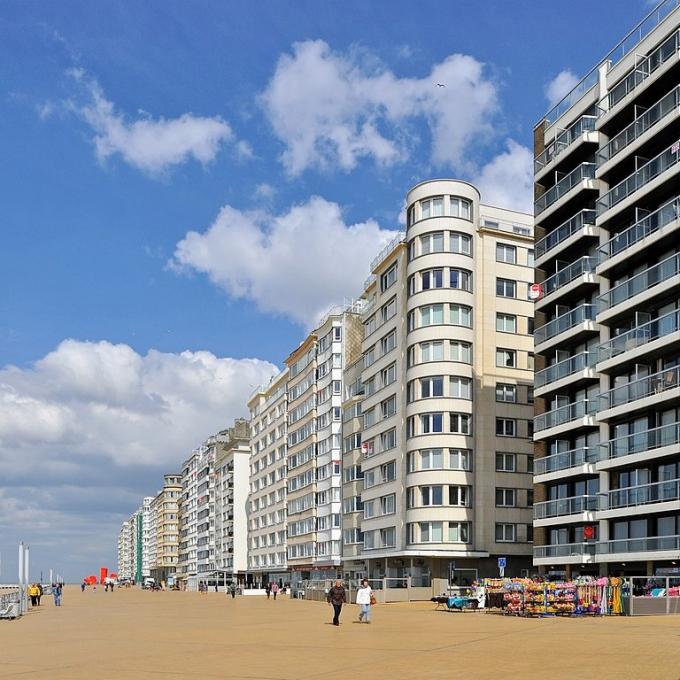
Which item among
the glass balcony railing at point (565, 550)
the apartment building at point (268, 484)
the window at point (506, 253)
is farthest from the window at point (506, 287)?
the apartment building at point (268, 484)

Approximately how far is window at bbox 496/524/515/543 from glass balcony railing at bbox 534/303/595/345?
16.5 m

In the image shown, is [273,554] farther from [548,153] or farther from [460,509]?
[548,153]

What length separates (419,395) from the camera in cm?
7056

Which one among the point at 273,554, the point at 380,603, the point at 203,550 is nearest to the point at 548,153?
the point at 380,603

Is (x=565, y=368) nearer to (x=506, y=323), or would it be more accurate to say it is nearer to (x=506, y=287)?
(x=506, y=323)

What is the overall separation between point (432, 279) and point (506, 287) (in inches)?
247

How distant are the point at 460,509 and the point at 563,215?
865 inches

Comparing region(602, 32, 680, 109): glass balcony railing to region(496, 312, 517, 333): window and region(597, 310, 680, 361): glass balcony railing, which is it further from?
region(496, 312, 517, 333): window

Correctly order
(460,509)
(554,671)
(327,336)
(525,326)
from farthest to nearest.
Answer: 1. (327,336)
2. (525,326)
3. (460,509)
4. (554,671)

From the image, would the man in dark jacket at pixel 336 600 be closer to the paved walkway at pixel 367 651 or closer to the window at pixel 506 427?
the paved walkway at pixel 367 651

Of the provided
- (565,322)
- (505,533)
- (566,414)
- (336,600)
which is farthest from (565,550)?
(336,600)

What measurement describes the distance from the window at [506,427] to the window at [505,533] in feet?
21.1

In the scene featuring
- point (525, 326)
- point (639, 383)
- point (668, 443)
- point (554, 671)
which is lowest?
point (554, 671)

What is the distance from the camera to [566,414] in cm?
5569
